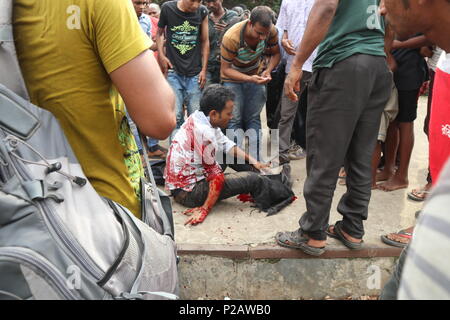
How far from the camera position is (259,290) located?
3.11 meters

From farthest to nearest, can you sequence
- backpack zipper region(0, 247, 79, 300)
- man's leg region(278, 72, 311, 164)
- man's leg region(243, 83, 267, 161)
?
man's leg region(243, 83, 267, 161) < man's leg region(278, 72, 311, 164) < backpack zipper region(0, 247, 79, 300)

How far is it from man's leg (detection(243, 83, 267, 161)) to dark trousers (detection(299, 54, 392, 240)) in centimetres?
200

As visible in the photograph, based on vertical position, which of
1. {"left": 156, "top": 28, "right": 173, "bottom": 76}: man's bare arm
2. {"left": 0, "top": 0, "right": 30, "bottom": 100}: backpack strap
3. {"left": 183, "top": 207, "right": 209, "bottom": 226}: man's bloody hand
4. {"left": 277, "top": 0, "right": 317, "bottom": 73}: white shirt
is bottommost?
{"left": 183, "top": 207, "right": 209, "bottom": 226}: man's bloody hand

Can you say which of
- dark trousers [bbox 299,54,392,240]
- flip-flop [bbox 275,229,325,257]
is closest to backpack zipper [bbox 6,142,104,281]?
dark trousers [bbox 299,54,392,240]

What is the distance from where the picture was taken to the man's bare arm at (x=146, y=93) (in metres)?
1.24

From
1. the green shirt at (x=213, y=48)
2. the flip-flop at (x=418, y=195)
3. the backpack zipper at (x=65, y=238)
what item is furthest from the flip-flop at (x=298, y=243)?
the green shirt at (x=213, y=48)

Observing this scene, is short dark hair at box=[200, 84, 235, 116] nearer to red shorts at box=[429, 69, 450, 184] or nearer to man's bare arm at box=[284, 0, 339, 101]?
man's bare arm at box=[284, 0, 339, 101]

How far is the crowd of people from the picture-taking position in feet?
4.13

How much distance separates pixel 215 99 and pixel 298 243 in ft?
4.73

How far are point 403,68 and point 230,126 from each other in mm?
1892

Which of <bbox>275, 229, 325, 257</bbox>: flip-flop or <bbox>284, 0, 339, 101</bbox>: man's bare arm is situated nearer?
<bbox>284, 0, 339, 101</bbox>: man's bare arm

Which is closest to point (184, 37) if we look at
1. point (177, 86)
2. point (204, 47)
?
point (204, 47)
